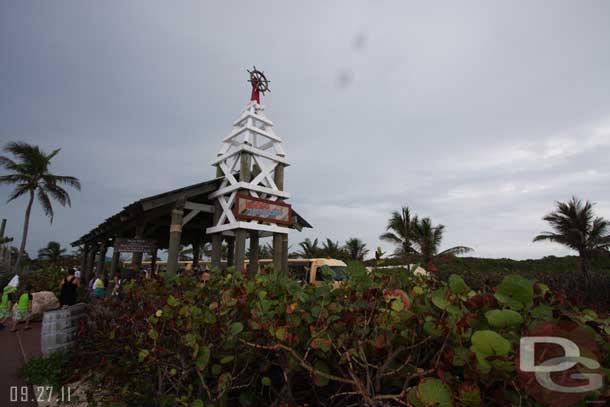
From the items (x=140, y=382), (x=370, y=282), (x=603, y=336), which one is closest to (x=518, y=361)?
(x=603, y=336)

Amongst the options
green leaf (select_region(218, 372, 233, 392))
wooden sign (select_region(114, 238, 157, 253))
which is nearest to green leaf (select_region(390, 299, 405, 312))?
green leaf (select_region(218, 372, 233, 392))

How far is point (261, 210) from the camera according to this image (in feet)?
32.1

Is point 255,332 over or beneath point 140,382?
over

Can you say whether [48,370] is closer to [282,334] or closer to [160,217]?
[282,334]

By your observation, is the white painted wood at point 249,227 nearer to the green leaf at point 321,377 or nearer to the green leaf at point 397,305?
the green leaf at point 321,377

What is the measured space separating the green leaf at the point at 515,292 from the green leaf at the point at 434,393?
33 cm

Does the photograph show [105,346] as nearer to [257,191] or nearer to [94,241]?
[257,191]

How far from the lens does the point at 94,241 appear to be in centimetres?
1616

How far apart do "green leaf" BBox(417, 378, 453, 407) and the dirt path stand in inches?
197

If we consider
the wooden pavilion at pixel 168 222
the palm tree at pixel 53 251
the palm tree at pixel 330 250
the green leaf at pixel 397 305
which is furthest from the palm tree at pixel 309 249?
the palm tree at pixel 53 251

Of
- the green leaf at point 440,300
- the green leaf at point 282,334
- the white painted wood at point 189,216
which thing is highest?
the white painted wood at point 189,216

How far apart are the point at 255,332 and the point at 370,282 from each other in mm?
774

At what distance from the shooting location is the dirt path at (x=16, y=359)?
4.17 m
